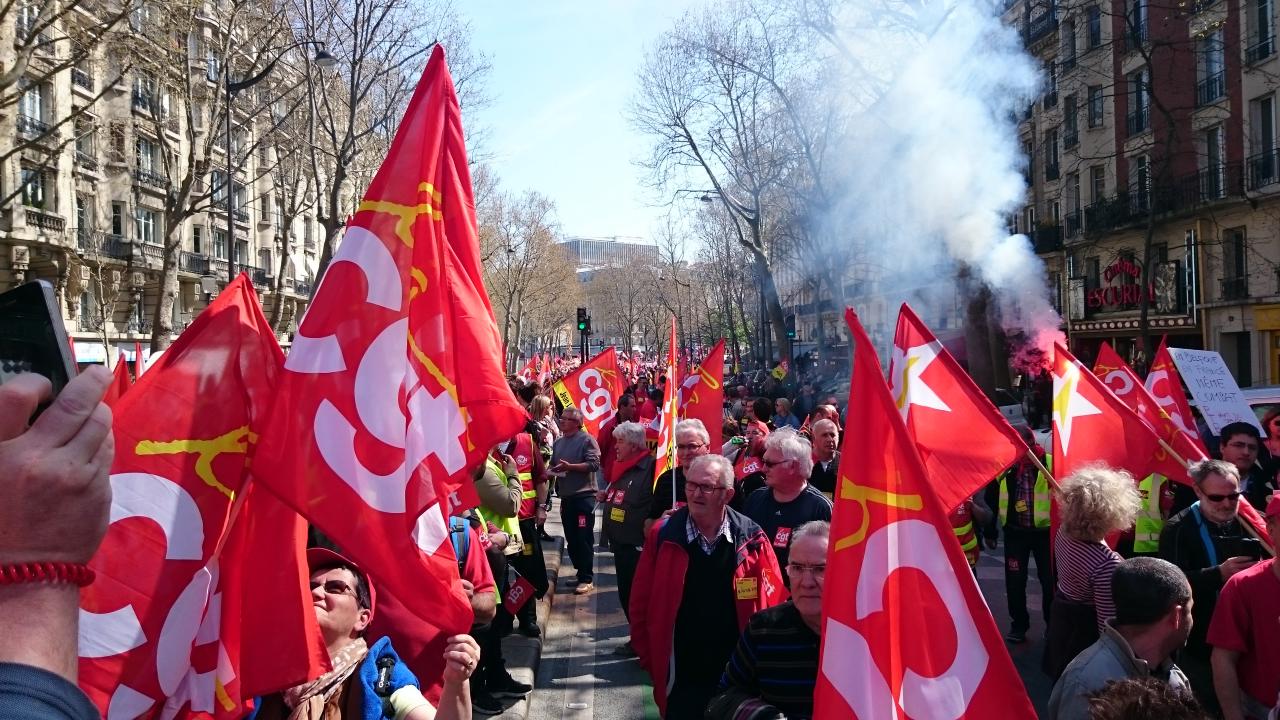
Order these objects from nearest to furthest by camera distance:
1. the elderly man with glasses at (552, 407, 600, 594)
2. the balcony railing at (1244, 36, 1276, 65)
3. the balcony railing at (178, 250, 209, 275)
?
the elderly man with glasses at (552, 407, 600, 594)
the balcony railing at (1244, 36, 1276, 65)
the balcony railing at (178, 250, 209, 275)

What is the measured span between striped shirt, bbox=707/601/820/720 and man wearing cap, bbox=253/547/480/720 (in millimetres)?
921

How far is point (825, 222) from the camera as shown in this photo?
32.5 meters

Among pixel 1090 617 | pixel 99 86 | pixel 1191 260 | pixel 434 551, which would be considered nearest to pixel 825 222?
pixel 1191 260

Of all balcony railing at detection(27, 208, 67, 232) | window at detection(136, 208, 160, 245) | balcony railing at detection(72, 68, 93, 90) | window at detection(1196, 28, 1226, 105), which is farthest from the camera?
window at detection(136, 208, 160, 245)

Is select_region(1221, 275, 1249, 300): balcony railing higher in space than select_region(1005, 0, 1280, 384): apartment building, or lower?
lower

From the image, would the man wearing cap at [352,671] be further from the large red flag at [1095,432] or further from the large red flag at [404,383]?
the large red flag at [1095,432]

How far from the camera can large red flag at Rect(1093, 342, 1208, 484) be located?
234 inches

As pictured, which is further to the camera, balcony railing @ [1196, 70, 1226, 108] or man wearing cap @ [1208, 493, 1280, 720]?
balcony railing @ [1196, 70, 1226, 108]

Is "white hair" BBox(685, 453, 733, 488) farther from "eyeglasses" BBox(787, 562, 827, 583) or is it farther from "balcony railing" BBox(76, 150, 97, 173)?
"balcony railing" BBox(76, 150, 97, 173)

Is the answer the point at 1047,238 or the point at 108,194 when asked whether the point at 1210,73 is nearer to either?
the point at 1047,238

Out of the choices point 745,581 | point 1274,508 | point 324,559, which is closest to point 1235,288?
point 1274,508

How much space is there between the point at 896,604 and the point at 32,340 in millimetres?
2138

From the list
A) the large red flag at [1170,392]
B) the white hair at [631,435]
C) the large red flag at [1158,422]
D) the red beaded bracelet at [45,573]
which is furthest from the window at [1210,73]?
the red beaded bracelet at [45,573]

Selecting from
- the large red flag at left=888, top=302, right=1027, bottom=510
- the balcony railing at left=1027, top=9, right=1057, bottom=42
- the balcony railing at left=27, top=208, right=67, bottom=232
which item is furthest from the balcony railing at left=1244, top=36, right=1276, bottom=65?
the balcony railing at left=27, top=208, right=67, bottom=232
